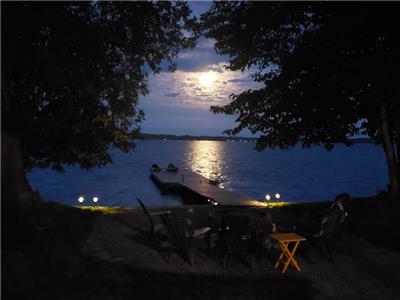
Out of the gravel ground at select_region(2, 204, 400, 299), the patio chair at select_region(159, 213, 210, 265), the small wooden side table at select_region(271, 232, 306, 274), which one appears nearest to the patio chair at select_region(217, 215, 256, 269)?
the gravel ground at select_region(2, 204, 400, 299)

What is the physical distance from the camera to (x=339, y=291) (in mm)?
7273

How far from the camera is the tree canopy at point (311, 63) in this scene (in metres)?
12.7

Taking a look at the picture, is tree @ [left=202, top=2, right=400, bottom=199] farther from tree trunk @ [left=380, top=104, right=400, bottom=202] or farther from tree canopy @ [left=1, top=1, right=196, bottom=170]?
tree canopy @ [left=1, top=1, right=196, bottom=170]

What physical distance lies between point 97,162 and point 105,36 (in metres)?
6.97

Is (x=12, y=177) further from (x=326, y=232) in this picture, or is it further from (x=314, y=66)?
(x=314, y=66)

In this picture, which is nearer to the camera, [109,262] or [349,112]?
[109,262]

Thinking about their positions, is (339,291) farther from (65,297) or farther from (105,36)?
(105,36)

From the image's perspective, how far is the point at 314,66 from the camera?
15.3m

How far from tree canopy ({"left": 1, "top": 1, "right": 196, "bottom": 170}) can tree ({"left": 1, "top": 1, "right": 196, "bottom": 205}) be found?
0.03 m

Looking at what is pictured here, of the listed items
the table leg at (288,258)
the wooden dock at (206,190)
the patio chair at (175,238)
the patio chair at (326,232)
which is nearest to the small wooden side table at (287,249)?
the table leg at (288,258)

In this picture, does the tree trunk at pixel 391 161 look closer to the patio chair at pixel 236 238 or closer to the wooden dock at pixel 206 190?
the wooden dock at pixel 206 190

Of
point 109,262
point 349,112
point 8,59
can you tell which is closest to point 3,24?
point 8,59

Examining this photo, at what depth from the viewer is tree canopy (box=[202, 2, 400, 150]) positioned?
12.7 metres

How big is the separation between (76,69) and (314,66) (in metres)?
8.58
